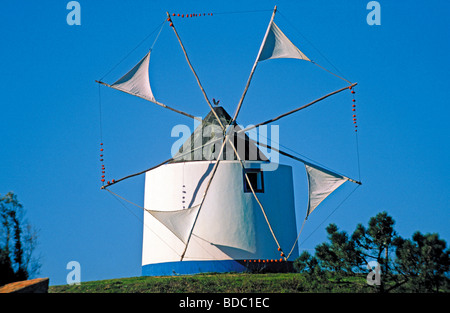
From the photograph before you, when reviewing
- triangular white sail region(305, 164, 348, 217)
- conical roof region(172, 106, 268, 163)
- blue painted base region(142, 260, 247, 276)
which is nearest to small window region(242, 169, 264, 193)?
conical roof region(172, 106, 268, 163)

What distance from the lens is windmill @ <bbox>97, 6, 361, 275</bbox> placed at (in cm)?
2103

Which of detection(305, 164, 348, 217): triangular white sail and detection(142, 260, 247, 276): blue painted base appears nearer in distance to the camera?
detection(305, 164, 348, 217): triangular white sail

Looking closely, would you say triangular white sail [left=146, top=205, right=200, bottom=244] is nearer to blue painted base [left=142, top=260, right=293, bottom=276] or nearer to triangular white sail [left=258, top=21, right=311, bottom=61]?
blue painted base [left=142, top=260, right=293, bottom=276]

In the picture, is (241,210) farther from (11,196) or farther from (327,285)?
(11,196)

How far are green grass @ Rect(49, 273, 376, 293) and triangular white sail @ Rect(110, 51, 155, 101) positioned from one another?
21.9ft

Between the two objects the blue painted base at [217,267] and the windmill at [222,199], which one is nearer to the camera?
the windmill at [222,199]

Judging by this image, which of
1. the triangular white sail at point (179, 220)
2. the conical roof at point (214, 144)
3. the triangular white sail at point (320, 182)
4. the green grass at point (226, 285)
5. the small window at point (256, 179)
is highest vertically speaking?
the conical roof at point (214, 144)

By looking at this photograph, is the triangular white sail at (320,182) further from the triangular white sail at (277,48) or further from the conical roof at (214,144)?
the triangular white sail at (277,48)

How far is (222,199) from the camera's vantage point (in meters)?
22.0

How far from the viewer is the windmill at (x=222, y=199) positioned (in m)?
21.0

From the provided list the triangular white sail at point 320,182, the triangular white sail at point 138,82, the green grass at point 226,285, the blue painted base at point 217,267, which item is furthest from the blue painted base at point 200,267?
the triangular white sail at point 138,82
